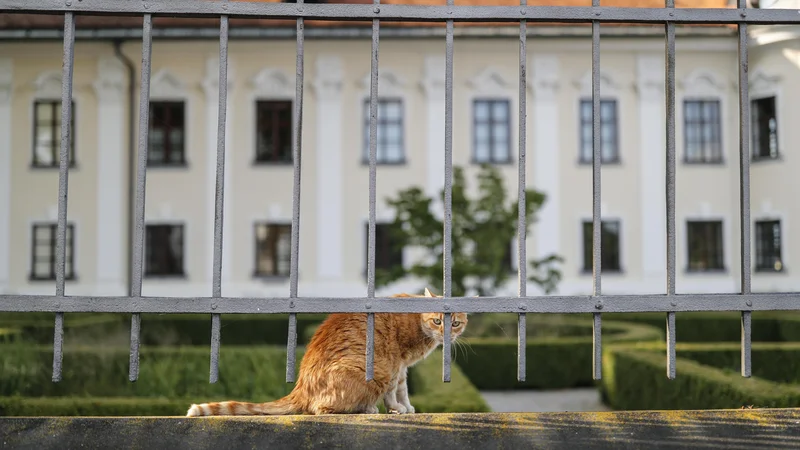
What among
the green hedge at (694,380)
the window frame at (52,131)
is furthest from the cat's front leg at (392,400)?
the window frame at (52,131)

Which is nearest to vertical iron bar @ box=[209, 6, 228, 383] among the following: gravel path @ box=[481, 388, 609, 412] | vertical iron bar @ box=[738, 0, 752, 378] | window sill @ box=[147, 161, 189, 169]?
vertical iron bar @ box=[738, 0, 752, 378]

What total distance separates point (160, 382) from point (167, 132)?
50.4 ft

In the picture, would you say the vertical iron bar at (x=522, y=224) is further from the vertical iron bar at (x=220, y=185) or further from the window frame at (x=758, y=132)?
the window frame at (x=758, y=132)

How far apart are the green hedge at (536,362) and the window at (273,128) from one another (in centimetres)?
1123

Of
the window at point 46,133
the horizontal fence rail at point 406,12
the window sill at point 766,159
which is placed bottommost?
the horizontal fence rail at point 406,12

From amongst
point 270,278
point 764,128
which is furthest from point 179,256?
point 764,128

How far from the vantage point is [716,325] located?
16.2 meters

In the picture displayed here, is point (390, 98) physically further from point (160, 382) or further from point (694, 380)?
point (694, 380)

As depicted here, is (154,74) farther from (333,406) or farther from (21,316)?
(333,406)

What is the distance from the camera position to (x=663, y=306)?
3.24 metres

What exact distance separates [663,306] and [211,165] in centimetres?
1934

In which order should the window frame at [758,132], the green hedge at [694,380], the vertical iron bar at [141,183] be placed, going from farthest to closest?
1. the window frame at [758,132]
2. the green hedge at [694,380]
3. the vertical iron bar at [141,183]

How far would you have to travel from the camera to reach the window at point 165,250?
71.2 ft

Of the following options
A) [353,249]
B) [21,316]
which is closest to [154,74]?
[353,249]
